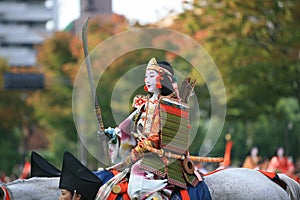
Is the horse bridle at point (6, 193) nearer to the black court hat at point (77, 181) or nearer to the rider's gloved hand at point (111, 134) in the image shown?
the black court hat at point (77, 181)

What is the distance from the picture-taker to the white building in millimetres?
111750

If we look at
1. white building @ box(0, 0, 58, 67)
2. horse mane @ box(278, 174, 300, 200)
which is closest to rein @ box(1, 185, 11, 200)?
horse mane @ box(278, 174, 300, 200)

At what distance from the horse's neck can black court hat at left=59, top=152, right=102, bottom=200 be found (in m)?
0.22

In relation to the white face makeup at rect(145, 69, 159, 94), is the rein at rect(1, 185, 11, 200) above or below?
below

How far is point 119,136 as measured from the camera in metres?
10.2

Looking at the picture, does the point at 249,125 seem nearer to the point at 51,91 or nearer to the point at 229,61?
the point at 51,91

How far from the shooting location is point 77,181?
1018 cm

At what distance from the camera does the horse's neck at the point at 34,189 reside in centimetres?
1012

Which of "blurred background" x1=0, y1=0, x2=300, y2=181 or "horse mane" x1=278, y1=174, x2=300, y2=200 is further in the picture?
"blurred background" x1=0, y1=0, x2=300, y2=181

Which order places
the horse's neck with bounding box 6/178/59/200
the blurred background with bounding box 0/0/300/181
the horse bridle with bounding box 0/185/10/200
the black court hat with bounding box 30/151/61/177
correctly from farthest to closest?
the blurred background with bounding box 0/0/300/181, the black court hat with bounding box 30/151/61/177, the horse's neck with bounding box 6/178/59/200, the horse bridle with bounding box 0/185/10/200

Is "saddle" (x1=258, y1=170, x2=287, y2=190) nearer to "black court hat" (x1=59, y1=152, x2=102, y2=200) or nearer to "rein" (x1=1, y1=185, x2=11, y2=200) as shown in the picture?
"black court hat" (x1=59, y1=152, x2=102, y2=200)

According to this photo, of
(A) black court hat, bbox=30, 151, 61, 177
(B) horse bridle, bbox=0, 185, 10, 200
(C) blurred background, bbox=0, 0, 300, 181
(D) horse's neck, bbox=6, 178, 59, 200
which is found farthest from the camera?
(C) blurred background, bbox=0, 0, 300, 181

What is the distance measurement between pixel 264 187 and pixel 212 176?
0.62m

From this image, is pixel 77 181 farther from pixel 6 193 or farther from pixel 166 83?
pixel 166 83
